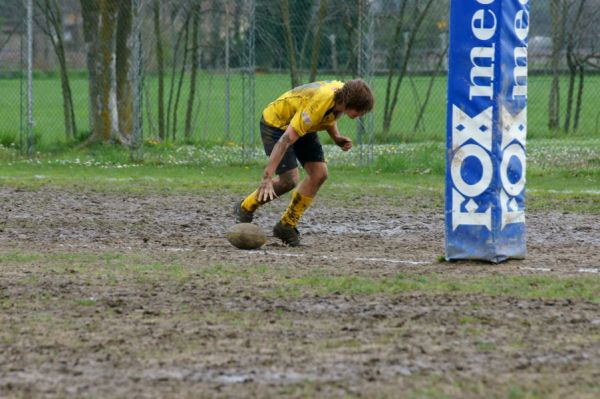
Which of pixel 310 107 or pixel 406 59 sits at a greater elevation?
pixel 406 59

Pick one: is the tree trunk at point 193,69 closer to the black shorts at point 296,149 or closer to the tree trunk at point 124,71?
the tree trunk at point 124,71

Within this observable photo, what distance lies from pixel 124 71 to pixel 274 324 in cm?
1632

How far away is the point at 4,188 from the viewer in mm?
15977

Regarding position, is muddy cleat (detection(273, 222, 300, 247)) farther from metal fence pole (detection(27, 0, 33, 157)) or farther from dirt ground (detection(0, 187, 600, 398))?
metal fence pole (detection(27, 0, 33, 157))

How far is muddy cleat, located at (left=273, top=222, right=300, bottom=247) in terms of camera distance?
10898 millimetres

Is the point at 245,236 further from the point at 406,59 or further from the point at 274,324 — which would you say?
the point at 406,59

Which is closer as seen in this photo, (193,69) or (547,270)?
(547,270)

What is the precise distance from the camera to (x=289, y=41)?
65.7ft

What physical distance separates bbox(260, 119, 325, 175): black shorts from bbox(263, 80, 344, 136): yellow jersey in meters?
0.20

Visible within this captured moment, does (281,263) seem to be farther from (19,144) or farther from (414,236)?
(19,144)

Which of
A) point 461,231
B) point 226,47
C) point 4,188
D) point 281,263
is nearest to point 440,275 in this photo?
point 461,231

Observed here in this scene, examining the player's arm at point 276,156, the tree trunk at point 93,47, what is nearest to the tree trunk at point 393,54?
the tree trunk at point 93,47

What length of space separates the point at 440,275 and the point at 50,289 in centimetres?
283

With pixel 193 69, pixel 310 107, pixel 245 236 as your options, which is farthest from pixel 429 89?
pixel 310 107
